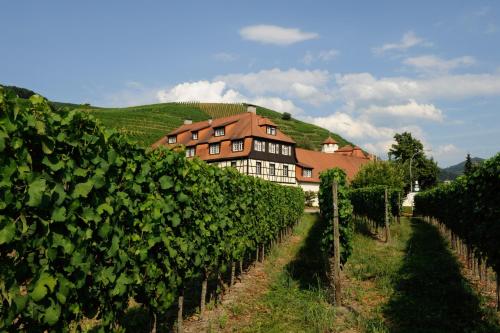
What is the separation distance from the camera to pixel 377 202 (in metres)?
26.9

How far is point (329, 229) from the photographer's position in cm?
1332

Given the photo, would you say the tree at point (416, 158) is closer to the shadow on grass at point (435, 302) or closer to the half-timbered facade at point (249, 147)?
the half-timbered facade at point (249, 147)

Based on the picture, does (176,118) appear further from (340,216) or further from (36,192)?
(36,192)

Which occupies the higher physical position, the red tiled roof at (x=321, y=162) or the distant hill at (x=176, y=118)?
the distant hill at (x=176, y=118)

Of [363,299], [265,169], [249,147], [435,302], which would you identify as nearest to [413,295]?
[435,302]

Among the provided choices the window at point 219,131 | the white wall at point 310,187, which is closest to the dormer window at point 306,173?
the white wall at point 310,187

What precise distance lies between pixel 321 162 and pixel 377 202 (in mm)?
39999

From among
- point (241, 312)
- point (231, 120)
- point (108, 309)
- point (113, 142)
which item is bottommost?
point (241, 312)

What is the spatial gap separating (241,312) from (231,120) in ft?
147

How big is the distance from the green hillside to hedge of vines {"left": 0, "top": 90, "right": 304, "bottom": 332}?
70.1 meters

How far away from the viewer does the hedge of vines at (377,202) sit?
1035 inches

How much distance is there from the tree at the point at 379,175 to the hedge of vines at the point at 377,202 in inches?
593

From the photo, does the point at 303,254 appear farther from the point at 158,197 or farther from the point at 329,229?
the point at 158,197

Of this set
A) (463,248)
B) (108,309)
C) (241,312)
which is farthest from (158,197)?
(463,248)
